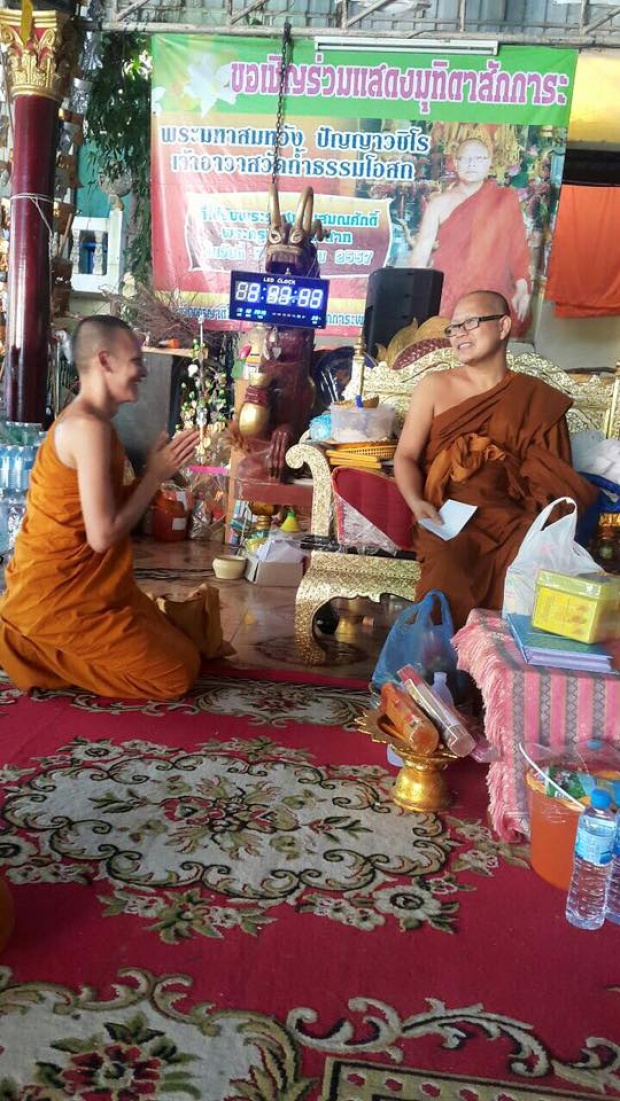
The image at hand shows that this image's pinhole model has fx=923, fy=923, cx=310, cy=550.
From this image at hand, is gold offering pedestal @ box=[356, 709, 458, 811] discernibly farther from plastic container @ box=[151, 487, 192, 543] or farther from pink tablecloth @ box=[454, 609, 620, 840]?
plastic container @ box=[151, 487, 192, 543]

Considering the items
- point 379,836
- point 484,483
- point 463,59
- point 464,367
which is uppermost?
point 463,59

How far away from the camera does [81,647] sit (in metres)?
3.06

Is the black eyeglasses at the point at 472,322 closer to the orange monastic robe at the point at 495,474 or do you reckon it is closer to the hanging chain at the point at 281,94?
the orange monastic robe at the point at 495,474

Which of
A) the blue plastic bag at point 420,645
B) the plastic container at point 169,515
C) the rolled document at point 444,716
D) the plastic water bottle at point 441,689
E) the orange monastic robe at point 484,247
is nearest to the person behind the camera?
the rolled document at point 444,716

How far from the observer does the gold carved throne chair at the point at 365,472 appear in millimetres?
3695

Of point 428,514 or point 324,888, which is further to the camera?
point 428,514

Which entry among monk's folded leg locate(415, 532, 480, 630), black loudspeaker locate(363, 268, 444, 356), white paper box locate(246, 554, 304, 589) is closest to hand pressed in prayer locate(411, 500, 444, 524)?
monk's folded leg locate(415, 532, 480, 630)

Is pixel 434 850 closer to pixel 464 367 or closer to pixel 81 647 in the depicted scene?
pixel 81 647

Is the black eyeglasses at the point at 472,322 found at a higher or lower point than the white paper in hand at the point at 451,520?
higher

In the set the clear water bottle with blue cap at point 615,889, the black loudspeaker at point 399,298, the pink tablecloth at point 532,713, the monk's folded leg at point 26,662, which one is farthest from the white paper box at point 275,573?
the clear water bottle with blue cap at point 615,889

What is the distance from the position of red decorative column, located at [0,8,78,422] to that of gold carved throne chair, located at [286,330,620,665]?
285 cm

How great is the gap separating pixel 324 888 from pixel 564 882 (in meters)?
0.54

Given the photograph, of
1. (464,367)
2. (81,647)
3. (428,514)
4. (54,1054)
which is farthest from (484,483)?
(54,1054)

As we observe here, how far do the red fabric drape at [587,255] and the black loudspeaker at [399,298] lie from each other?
4.42 feet
